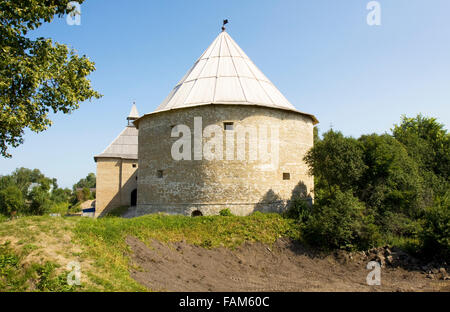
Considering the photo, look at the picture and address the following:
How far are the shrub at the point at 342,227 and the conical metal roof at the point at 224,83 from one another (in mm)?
6316

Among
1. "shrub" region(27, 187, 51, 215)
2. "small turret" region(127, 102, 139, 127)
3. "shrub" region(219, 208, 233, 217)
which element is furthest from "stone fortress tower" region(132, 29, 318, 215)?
"shrub" region(27, 187, 51, 215)

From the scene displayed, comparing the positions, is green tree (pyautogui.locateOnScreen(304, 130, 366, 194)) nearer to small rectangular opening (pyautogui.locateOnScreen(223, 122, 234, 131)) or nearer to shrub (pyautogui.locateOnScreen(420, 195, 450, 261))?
shrub (pyautogui.locateOnScreen(420, 195, 450, 261))

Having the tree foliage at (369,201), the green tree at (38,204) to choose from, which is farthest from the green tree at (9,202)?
the tree foliage at (369,201)

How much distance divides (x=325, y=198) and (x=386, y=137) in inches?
198

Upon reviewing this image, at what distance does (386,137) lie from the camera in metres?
15.5

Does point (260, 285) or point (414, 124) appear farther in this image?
point (414, 124)

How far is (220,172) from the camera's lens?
49.9 ft

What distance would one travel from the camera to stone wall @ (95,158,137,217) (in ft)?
80.4

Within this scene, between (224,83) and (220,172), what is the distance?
18.2 feet

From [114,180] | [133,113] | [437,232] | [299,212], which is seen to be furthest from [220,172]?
A: [133,113]

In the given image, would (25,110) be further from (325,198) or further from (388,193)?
(388,193)

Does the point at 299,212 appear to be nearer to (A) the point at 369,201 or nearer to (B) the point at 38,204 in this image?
(A) the point at 369,201

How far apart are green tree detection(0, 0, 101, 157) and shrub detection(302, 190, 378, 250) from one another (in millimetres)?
10154
